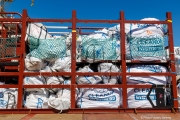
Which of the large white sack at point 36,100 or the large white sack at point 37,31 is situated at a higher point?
the large white sack at point 37,31

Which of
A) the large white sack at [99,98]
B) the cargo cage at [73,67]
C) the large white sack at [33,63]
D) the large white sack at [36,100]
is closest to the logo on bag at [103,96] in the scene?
the large white sack at [99,98]

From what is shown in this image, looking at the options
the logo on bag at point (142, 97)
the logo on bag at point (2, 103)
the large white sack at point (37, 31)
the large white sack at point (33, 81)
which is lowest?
the logo on bag at point (2, 103)

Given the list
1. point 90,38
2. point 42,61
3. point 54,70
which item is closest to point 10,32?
point 42,61

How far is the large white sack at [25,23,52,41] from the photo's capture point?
4.22m

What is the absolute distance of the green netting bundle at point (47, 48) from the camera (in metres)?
4.08

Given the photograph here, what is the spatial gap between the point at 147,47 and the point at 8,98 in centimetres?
316

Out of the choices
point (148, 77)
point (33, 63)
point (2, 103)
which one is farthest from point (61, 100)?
point (148, 77)

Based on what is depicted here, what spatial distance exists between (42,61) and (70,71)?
647mm

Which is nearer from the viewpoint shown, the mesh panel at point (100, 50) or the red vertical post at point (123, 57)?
the red vertical post at point (123, 57)

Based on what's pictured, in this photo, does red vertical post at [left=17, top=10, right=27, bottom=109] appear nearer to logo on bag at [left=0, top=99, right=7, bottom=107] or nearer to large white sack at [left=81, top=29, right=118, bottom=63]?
logo on bag at [left=0, top=99, right=7, bottom=107]

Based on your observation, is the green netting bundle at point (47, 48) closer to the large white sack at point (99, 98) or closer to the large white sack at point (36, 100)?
the large white sack at point (36, 100)

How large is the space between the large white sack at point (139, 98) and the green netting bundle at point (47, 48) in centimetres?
168

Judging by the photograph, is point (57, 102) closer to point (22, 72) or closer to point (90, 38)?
point (22, 72)

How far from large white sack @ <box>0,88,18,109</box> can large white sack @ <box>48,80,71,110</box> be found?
0.78 meters
